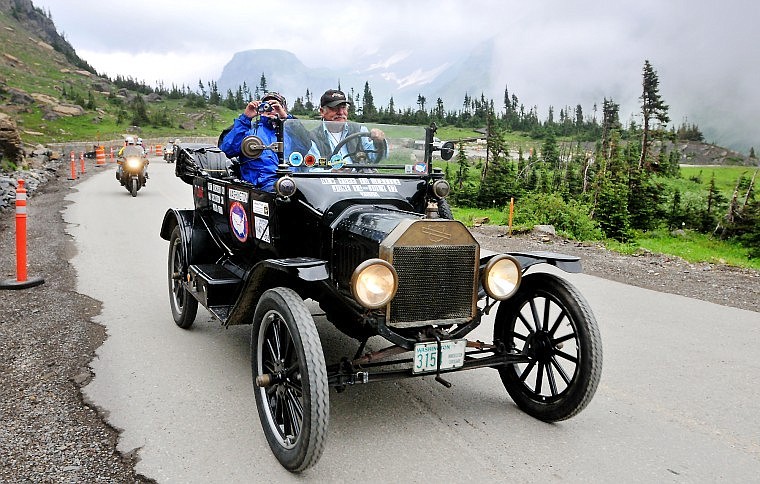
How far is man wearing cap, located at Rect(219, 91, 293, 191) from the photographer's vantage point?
17.0ft

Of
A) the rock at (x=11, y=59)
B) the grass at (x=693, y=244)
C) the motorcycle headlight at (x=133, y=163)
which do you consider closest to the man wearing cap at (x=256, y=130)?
the motorcycle headlight at (x=133, y=163)

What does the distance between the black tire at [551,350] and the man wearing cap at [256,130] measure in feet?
7.77

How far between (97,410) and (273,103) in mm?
2820

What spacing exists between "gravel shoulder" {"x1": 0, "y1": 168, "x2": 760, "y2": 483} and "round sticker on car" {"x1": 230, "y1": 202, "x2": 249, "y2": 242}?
1.58 m

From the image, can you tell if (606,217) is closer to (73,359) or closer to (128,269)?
(128,269)

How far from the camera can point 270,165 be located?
5.05 metres

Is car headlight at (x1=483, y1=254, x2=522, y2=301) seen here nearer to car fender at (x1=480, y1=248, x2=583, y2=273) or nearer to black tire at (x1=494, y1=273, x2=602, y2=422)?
car fender at (x1=480, y1=248, x2=583, y2=273)

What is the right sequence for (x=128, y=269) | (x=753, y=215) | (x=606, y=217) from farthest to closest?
(x=753, y=215), (x=606, y=217), (x=128, y=269)

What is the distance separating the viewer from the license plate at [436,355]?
11.5 ft

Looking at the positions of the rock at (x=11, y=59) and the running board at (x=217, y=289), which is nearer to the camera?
the running board at (x=217, y=289)

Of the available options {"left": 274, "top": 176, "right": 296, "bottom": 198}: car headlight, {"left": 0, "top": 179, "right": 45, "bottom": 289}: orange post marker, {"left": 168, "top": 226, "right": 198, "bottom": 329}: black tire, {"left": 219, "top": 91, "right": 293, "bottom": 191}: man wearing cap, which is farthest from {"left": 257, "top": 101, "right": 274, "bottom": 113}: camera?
{"left": 0, "top": 179, "right": 45, "bottom": 289}: orange post marker

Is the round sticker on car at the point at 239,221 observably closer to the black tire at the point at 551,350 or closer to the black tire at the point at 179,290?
the black tire at the point at 179,290

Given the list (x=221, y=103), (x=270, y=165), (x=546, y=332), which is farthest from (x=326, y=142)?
(x=221, y=103)

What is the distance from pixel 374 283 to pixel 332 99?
2.76 meters
